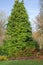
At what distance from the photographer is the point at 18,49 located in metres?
20.8

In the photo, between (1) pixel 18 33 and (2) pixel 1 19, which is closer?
(1) pixel 18 33

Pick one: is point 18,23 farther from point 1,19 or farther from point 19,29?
point 1,19

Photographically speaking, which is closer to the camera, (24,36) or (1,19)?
(24,36)

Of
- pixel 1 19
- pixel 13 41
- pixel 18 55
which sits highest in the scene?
pixel 1 19

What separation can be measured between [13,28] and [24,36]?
1.36m

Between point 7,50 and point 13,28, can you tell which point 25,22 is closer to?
point 13,28

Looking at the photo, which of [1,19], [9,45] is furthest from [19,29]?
[1,19]

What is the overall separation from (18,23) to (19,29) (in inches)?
23.0

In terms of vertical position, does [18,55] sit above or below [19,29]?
below

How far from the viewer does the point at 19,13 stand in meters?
21.5

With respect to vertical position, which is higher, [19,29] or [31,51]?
[19,29]

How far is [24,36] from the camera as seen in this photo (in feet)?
68.7

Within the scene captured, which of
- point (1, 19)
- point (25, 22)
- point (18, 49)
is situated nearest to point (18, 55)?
point (18, 49)

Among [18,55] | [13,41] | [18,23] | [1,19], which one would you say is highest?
[1,19]
